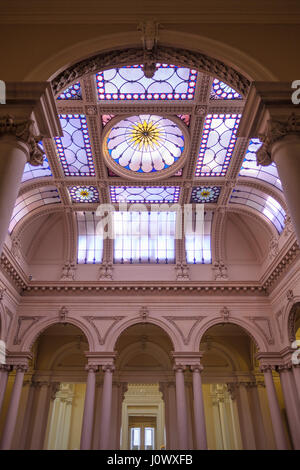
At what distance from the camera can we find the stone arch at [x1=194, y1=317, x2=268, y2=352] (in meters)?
12.8

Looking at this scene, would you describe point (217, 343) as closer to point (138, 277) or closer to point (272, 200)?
point (138, 277)

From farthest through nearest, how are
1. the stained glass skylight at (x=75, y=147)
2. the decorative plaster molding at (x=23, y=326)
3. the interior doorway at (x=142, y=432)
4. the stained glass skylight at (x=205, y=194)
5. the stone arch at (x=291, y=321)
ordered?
the interior doorway at (x=142, y=432) → the stained glass skylight at (x=205, y=194) → the decorative plaster molding at (x=23, y=326) → the stone arch at (x=291, y=321) → the stained glass skylight at (x=75, y=147)

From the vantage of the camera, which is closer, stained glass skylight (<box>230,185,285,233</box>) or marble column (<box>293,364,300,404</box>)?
marble column (<box>293,364,300,404</box>)

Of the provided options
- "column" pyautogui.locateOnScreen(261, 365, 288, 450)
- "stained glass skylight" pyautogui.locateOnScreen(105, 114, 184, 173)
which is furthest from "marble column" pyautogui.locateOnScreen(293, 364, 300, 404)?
"stained glass skylight" pyautogui.locateOnScreen(105, 114, 184, 173)

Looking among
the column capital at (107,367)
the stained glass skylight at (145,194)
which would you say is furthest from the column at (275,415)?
the stained glass skylight at (145,194)

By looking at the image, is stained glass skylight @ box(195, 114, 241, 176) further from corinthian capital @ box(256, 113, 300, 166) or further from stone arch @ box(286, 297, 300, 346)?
corinthian capital @ box(256, 113, 300, 166)

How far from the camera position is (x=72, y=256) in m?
14.8

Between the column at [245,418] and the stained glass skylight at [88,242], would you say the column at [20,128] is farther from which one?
the column at [245,418]

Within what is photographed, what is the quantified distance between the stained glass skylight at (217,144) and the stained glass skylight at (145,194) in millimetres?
1458

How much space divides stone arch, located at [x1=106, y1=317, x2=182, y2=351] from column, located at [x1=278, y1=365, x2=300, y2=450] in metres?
3.79

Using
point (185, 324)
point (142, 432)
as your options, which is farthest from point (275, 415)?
point (142, 432)

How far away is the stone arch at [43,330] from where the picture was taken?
12.9 meters

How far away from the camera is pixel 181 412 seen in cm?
1168
